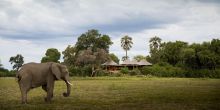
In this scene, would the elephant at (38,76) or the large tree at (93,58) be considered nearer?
the elephant at (38,76)

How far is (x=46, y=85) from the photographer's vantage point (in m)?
23.2

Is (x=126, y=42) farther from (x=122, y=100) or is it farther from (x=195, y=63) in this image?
(x=122, y=100)

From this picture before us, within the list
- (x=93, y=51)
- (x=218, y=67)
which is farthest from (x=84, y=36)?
(x=218, y=67)

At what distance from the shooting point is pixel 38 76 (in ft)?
72.4

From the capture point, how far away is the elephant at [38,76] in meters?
21.6

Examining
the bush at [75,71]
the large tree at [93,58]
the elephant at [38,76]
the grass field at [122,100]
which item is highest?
the large tree at [93,58]

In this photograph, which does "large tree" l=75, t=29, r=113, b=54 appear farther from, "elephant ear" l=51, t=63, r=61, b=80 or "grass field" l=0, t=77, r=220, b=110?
"elephant ear" l=51, t=63, r=61, b=80

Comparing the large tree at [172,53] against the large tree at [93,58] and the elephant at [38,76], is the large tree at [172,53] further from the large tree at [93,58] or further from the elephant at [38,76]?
the elephant at [38,76]

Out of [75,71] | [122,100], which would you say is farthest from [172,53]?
[122,100]

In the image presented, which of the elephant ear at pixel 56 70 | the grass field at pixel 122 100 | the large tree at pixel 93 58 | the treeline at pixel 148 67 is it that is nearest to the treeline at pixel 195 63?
the treeline at pixel 148 67

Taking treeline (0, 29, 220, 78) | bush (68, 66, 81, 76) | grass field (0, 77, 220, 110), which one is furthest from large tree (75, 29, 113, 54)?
grass field (0, 77, 220, 110)

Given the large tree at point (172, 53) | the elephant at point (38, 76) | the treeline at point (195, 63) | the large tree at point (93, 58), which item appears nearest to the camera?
the elephant at point (38, 76)

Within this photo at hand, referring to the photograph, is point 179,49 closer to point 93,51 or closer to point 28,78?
point 93,51

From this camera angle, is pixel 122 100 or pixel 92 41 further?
pixel 92 41
